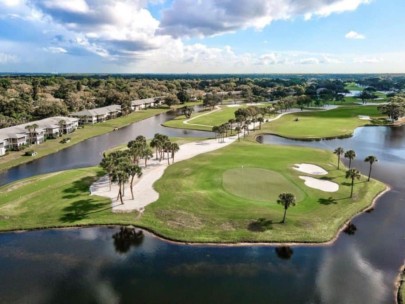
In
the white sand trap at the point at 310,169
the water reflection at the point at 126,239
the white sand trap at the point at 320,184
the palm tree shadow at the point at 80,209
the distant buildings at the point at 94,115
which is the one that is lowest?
the water reflection at the point at 126,239

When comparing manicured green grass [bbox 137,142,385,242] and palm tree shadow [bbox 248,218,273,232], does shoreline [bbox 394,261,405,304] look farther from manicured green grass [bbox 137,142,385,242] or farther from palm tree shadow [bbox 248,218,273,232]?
palm tree shadow [bbox 248,218,273,232]

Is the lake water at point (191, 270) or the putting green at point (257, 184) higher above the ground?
the putting green at point (257, 184)

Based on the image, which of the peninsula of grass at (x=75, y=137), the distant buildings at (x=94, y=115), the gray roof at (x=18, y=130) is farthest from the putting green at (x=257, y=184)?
the distant buildings at (x=94, y=115)

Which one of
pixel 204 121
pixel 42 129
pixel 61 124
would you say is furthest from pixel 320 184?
pixel 61 124

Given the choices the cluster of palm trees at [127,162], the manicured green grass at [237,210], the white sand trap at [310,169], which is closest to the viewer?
the manicured green grass at [237,210]

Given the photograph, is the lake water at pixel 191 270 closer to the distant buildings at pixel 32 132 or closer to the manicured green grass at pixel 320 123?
the distant buildings at pixel 32 132

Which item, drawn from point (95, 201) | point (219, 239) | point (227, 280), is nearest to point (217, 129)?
point (95, 201)

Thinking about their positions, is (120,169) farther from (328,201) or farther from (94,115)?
(94,115)

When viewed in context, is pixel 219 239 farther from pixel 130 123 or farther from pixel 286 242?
pixel 130 123
